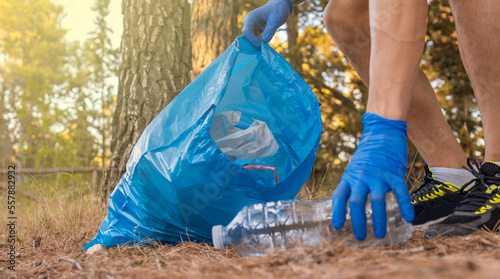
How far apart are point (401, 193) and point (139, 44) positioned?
1951 millimetres

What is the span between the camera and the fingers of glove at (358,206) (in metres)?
1.04

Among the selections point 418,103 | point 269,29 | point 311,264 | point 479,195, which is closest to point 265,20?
point 269,29

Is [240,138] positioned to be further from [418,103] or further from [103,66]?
[103,66]

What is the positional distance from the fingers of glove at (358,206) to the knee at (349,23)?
849 millimetres

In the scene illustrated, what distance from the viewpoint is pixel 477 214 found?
1.22 m

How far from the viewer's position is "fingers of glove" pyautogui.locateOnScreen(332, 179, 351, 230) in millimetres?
1065

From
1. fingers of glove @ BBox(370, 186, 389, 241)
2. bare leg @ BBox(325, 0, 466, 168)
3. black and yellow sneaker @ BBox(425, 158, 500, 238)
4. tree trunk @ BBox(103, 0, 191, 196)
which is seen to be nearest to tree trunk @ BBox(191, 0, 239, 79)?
tree trunk @ BBox(103, 0, 191, 196)

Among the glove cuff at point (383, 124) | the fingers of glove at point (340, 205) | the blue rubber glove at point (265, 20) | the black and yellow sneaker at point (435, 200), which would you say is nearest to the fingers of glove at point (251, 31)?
the blue rubber glove at point (265, 20)

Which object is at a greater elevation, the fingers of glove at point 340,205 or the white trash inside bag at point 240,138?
the white trash inside bag at point 240,138

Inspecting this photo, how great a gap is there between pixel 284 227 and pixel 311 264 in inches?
18.9

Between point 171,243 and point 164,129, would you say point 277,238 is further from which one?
point 164,129

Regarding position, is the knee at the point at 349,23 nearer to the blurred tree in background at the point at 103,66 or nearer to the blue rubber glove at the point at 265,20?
the blue rubber glove at the point at 265,20

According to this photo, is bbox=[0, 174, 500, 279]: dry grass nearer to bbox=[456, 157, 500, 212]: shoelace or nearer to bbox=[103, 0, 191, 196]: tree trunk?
bbox=[456, 157, 500, 212]: shoelace

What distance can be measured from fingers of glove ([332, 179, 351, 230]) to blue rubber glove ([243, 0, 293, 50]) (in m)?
A: 0.80
